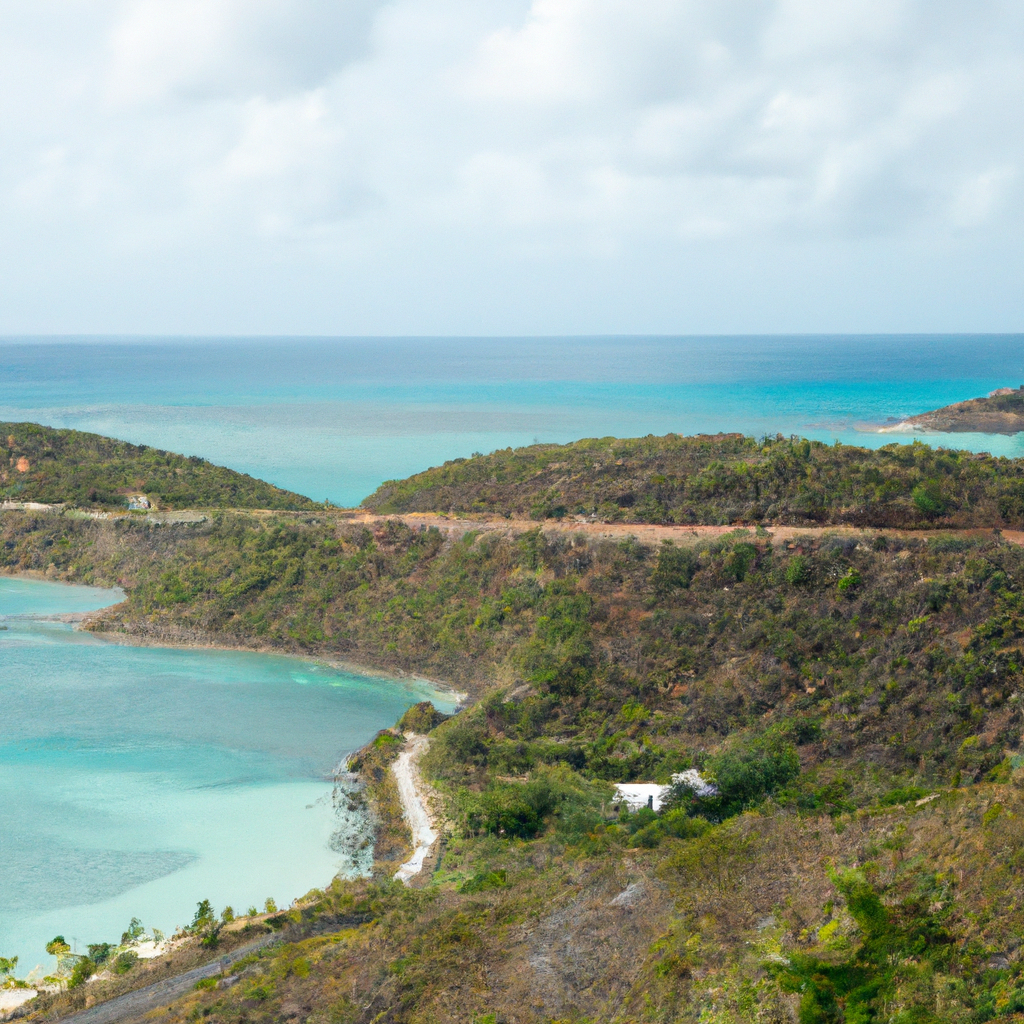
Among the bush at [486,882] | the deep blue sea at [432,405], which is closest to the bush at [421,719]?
the bush at [486,882]

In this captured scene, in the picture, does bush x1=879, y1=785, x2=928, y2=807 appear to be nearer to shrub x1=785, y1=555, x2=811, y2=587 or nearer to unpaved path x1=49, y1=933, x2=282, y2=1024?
shrub x1=785, y1=555, x2=811, y2=587

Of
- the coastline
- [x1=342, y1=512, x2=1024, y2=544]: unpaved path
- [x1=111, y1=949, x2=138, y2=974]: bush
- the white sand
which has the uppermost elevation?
[x1=342, y1=512, x2=1024, y2=544]: unpaved path

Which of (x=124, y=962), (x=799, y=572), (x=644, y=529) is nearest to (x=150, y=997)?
(x=124, y=962)

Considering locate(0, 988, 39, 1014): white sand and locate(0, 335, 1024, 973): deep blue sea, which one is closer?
locate(0, 988, 39, 1014): white sand

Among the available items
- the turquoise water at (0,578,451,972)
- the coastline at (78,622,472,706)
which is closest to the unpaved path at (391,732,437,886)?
the turquoise water at (0,578,451,972)

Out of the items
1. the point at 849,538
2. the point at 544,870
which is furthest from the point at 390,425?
the point at 544,870

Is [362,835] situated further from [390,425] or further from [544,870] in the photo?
[390,425]

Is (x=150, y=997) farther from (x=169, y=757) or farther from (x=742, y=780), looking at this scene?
(x=169, y=757)
